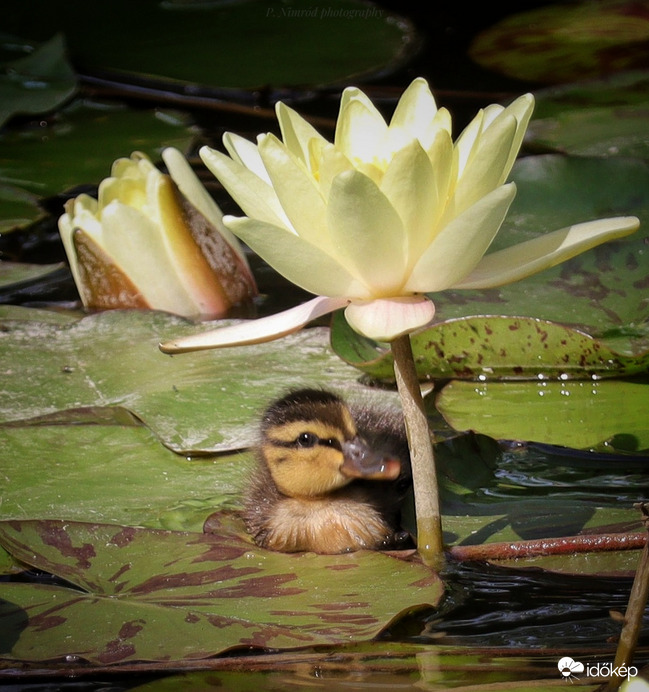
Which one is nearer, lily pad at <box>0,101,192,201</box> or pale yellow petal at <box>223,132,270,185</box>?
pale yellow petal at <box>223,132,270,185</box>

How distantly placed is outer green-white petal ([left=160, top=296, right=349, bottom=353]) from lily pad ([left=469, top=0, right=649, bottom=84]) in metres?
2.65

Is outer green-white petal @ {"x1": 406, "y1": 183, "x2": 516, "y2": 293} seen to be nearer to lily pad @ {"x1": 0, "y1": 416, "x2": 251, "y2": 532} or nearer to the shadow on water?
the shadow on water

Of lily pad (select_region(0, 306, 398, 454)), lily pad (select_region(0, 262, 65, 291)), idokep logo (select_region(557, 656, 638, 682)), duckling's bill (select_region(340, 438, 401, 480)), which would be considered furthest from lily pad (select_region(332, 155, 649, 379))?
lily pad (select_region(0, 262, 65, 291))

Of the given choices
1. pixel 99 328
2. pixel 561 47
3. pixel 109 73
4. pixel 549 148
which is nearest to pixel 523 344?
pixel 99 328

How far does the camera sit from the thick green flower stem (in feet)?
4.02

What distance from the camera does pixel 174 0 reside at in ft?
13.9

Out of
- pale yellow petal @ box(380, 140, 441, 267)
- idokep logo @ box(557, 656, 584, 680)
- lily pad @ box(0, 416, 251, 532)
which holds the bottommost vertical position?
idokep logo @ box(557, 656, 584, 680)

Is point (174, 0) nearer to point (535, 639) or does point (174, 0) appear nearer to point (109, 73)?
point (109, 73)

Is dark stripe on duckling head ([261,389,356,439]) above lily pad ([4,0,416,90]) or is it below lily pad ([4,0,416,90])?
below

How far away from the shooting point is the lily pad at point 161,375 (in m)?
1.78

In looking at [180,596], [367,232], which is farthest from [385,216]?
[180,596]

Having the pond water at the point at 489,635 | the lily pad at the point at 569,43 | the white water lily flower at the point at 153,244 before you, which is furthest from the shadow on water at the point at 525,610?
the lily pad at the point at 569,43

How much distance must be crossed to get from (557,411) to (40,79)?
2583 mm

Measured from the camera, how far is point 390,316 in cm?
115
